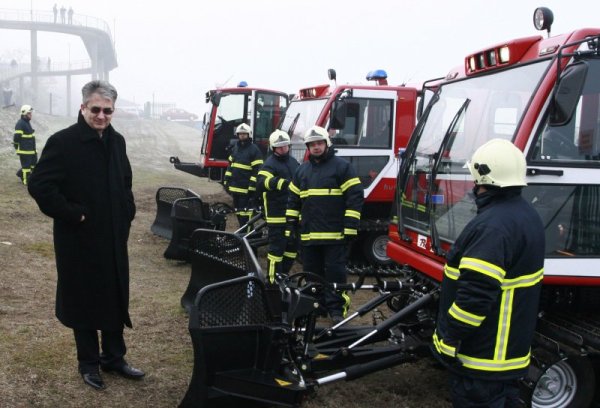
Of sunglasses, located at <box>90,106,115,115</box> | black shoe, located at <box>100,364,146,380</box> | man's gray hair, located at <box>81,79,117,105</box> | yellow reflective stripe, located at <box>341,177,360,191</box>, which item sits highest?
man's gray hair, located at <box>81,79,117,105</box>

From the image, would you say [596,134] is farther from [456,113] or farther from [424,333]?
[424,333]

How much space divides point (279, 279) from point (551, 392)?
6.81ft

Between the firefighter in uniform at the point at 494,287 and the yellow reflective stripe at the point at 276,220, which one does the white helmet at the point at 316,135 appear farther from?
the firefighter in uniform at the point at 494,287

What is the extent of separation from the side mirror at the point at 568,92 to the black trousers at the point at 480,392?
1.63 m

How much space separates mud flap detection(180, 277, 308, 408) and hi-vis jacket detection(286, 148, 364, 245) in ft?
7.51

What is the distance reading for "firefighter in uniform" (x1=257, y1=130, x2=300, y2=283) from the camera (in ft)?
23.5

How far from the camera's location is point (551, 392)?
4.01 meters

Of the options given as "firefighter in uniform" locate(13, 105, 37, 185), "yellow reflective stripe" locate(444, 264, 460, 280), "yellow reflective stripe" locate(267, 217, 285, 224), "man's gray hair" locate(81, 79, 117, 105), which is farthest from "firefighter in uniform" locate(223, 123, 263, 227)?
"firefighter in uniform" locate(13, 105, 37, 185)

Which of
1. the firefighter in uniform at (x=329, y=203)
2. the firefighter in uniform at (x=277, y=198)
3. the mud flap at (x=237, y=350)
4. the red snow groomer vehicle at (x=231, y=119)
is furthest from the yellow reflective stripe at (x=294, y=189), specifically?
the red snow groomer vehicle at (x=231, y=119)

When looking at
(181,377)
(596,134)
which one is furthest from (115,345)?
(596,134)

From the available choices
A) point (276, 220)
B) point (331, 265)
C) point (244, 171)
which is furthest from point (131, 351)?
point (244, 171)

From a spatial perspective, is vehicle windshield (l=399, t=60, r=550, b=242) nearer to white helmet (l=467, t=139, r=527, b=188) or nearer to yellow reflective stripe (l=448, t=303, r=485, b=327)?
white helmet (l=467, t=139, r=527, b=188)

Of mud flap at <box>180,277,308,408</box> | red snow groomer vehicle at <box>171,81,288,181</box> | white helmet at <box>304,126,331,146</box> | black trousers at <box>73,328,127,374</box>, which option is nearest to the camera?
mud flap at <box>180,277,308,408</box>

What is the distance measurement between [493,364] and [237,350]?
4.73 ft
